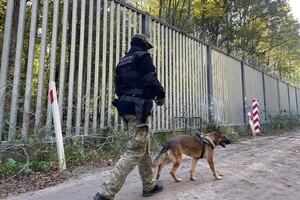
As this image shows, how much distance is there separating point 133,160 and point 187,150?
130cm

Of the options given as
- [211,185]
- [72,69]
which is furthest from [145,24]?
[211,185]

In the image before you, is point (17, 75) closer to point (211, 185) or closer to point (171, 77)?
point (211, 185)

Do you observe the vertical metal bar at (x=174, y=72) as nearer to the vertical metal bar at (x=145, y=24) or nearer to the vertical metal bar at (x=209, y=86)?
the vertical metal bar at (x=145, y=24)

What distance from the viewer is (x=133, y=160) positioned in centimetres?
298

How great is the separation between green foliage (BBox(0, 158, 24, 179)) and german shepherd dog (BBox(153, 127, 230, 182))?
222cm

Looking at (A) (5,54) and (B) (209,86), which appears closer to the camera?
(A) (5,54)

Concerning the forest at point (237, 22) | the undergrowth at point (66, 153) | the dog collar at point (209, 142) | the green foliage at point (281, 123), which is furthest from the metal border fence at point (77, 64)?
the green foliage at point (281, 123)

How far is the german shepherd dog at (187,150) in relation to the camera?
12.6 ft

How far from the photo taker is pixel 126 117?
315 cm

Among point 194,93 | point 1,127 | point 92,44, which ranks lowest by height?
point 1,127

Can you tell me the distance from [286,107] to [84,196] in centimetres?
2436

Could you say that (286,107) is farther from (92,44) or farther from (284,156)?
(92,44)

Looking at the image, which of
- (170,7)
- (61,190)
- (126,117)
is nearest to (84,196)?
(61,190)

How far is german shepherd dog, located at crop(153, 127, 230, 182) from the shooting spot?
3852 mm
